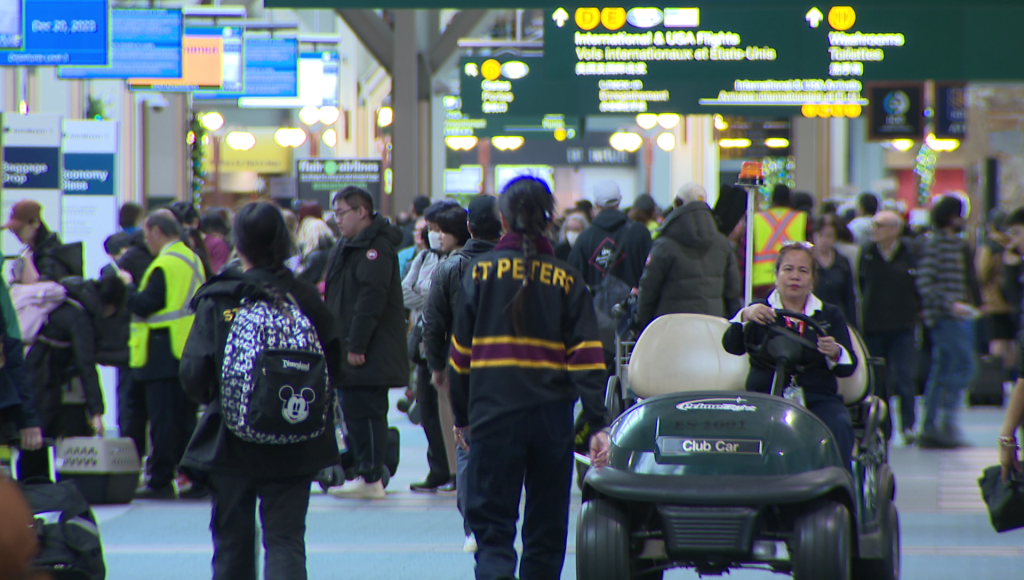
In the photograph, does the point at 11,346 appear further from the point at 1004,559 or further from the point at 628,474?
the point at 1004,559

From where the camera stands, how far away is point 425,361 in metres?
7.20

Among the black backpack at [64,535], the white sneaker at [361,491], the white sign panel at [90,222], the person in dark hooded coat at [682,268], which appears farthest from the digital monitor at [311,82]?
the black backpack at [64,535]

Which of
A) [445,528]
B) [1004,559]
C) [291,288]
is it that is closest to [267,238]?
[291,288]

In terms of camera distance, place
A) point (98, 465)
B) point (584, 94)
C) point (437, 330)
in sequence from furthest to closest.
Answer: point (584, 94) < point (98, 465) < point (437, 330)

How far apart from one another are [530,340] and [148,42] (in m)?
10.9

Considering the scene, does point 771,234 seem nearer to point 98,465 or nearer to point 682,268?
point 682,268

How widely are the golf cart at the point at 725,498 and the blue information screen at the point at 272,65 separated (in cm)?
1404

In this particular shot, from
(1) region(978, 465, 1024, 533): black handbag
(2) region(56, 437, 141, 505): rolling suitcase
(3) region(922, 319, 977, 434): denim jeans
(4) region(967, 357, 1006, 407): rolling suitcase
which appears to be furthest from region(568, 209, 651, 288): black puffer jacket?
(4) region(967, 357, 1006, 407): rolling suitcase

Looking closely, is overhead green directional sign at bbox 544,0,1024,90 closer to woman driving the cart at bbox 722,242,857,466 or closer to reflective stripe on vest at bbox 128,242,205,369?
reflective stripe on vest at bbox 128,242,205,369

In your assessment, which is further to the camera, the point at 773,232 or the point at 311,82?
the point at 311,82

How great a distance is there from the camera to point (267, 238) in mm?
4020

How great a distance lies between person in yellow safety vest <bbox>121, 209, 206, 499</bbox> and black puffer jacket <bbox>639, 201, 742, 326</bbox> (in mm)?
2770

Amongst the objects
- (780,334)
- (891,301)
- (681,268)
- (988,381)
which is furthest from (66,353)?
(988,381)

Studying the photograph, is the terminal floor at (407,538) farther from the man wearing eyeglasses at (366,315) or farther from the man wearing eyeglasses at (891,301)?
the man wearing eyeglasses at (891,301)
